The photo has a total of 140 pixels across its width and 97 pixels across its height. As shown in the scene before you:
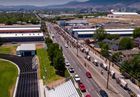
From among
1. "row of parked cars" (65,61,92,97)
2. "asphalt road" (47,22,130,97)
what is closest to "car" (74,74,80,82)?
"row of parked cars" (65,61,92,97)

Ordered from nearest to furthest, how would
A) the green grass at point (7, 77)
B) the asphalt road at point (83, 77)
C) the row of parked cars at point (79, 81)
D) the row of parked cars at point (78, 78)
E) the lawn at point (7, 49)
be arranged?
the row of parked cars at point (79, 81)
the row of parked cars at point (78, 78)
the asphalt road at point (83, 77)
the green grass at point (7, 77)
the lawn at point (7, 49)

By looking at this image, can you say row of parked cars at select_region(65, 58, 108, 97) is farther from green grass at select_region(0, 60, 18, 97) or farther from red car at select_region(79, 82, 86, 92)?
green grass at select_region(0, 60, 18, 97)

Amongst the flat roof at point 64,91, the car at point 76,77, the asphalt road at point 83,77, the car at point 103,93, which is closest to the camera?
the flat roof at point 64,91

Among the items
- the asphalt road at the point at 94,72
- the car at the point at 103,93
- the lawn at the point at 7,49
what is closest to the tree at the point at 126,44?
the asphalt road at the point at 94,72

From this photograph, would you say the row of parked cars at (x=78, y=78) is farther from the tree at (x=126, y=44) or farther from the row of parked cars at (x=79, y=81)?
Result: the tree at (x=126, y=44)

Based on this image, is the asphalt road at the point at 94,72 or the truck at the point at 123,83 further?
the truck at the point at 123,83

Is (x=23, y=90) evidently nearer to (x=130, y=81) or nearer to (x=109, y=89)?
(x=109, y=89)
